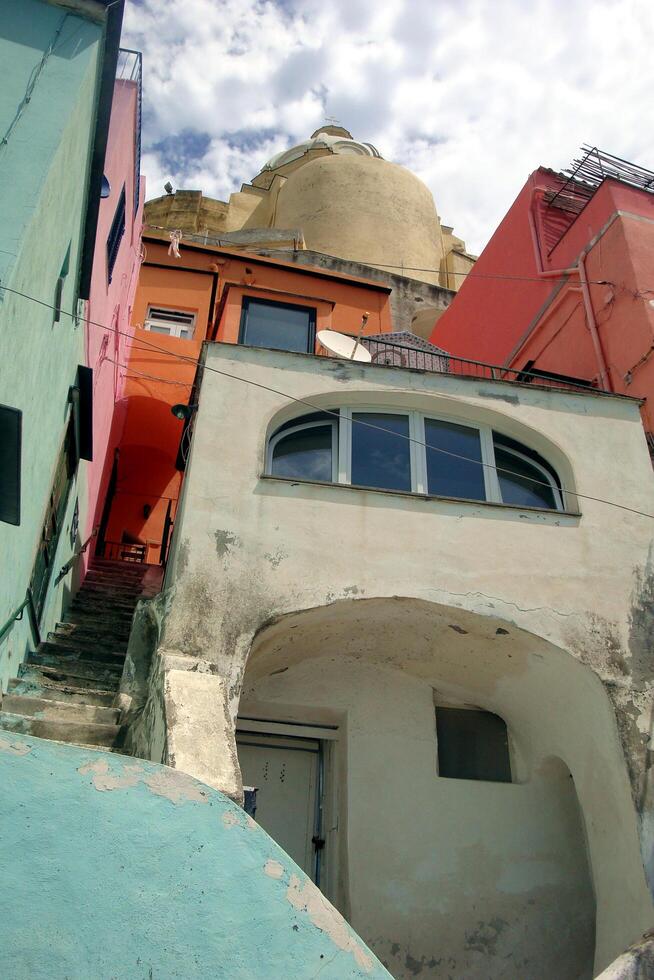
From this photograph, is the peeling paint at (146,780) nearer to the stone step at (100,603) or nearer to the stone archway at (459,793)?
the stone archway at (459,793)

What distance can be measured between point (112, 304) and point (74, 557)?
3824mm

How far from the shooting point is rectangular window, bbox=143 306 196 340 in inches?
642

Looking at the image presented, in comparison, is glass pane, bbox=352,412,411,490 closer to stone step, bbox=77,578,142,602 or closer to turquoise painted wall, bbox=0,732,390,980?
stone step, bbox=77,578,142,602

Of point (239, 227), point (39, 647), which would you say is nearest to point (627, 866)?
point (39, 647)

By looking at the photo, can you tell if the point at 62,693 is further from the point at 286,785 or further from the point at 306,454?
the point at 306,454

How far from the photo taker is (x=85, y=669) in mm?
8547

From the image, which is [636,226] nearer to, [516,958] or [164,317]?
[164,317]

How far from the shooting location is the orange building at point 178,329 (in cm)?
1524

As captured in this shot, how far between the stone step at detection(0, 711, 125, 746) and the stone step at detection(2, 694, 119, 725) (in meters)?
0.17

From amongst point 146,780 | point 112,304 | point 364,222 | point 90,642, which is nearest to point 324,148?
point 364,222

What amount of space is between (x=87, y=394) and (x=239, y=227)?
101ft

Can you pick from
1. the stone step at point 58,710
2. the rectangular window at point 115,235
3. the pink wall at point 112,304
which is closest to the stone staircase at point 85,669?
the stone step at point 58,710

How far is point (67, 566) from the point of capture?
10.6 meters

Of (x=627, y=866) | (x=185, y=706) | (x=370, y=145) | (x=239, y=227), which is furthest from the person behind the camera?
(x=370, y=145)
